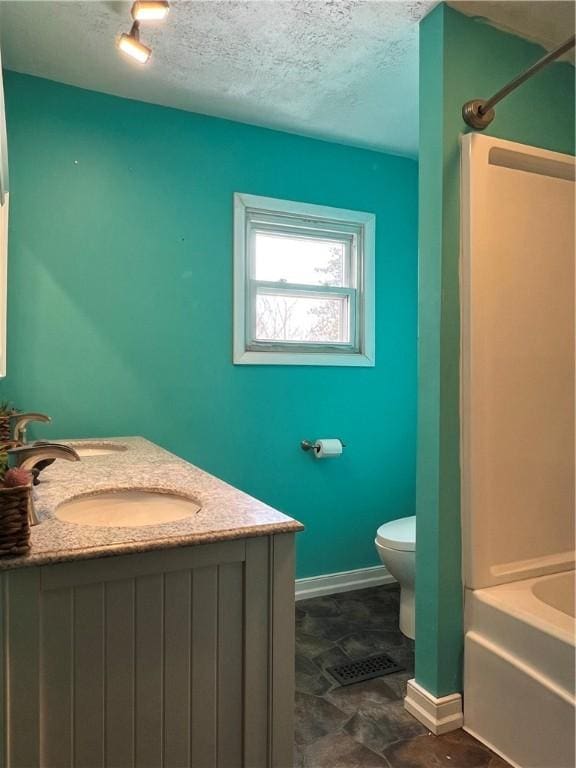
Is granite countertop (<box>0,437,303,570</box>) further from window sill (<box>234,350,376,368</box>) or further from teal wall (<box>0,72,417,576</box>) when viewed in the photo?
window sill (<box>234,350,376,368</box>)

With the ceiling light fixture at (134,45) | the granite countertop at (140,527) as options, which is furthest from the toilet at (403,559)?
the ceiling light fixture at (134,45)

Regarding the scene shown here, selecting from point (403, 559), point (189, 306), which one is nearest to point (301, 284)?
point (189, 306)

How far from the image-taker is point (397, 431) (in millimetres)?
3154

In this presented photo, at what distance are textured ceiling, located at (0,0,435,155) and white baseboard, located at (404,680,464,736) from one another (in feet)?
7.53

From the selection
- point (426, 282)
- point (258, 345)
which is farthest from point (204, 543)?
point (258, 345)

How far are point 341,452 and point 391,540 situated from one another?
0.64 m

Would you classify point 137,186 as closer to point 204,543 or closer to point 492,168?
point 492,168

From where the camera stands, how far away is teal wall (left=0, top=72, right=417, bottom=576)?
233 centimetres

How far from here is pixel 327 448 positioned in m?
2.81

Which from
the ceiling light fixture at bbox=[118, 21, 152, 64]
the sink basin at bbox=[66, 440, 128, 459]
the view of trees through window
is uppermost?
the ceiling light fixture at bbox=[118, 21, 152, 64]

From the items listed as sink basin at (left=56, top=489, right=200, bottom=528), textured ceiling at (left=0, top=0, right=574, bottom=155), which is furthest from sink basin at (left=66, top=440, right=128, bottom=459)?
textured ceiling at (left=0, top=0, right=574, bottom=155)

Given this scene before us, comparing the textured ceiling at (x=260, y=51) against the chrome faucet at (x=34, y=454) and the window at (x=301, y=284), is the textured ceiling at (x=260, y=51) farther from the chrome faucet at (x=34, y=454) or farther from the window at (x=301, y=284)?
the chrome faucet at (x=34, y=454)

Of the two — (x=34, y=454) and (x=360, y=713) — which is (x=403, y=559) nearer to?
(x=360, y=713)

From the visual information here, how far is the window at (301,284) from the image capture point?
9.02 ft
